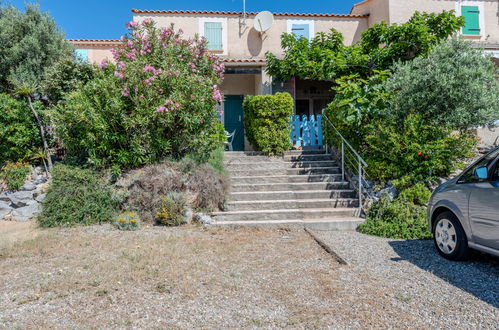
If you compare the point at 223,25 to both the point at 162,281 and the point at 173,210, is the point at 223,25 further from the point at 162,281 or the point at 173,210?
the point at 162,281

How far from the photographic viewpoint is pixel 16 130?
756 centimetres

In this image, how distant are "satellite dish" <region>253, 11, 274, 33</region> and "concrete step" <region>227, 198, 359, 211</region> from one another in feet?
26.3

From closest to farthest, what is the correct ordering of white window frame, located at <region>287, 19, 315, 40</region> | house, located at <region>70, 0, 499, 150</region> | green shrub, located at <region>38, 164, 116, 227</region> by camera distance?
green shrub, located at <region>38, 164, 116, 227</region>
house, located at <region>70, 0, 499, 150</region>
white window frame, located at <region>287, 19, 315, 40</region>

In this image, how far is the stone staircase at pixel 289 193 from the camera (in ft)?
21.6

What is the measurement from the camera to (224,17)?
42.6 feet

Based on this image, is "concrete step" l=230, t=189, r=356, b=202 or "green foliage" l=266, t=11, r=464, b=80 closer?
"concrete step" l=230, t=189, r=356, b=202

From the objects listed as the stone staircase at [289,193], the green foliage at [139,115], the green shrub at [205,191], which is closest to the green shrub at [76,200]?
the green foliage at [139,115]

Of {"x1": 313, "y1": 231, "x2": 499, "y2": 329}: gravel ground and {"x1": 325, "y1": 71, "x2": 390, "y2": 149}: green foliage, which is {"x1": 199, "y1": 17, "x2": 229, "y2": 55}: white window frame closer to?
{"x1": 325, "y1": 71, "x2": 390, "y2": 149}: green foliage

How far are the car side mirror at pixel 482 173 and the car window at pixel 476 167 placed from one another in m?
0.08

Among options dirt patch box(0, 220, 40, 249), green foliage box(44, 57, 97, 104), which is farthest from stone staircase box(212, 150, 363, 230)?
green foliage box(44, 57, 97, 104)

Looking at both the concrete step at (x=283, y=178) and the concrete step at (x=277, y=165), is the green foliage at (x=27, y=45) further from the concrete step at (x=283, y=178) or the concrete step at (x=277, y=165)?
the concrete step at (x=283, y=178)

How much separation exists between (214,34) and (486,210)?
11.4m

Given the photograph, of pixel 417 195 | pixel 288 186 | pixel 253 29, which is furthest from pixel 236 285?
pixel 253 29

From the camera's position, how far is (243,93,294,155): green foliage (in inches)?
344
